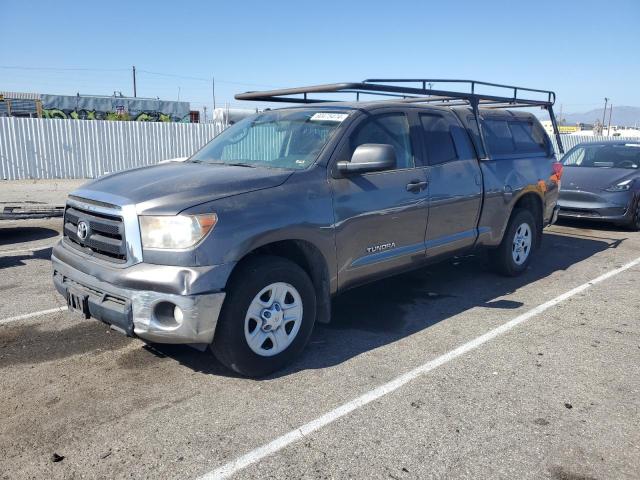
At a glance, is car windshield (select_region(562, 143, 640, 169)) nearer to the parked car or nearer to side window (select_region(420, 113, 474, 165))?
the parked car

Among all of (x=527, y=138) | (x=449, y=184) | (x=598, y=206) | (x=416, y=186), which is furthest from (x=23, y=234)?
(x=598, y=206)

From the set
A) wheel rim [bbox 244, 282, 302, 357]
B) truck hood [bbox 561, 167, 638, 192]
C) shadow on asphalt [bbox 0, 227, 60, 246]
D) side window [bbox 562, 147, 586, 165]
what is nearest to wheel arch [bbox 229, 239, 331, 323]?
wheel rim [bbox 244, 282, 302, 357]

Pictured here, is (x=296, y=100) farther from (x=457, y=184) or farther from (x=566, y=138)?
(x=566, y=138)

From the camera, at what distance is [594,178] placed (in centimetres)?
981

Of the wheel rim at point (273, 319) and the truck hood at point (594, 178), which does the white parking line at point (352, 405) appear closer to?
the wheel rim at point (273, 319)

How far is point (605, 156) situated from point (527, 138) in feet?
16.4

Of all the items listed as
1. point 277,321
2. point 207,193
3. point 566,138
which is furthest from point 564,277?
point 566,138

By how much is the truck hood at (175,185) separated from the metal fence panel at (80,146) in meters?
13.5

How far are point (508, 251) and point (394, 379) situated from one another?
3.10 m

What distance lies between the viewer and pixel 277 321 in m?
3.73

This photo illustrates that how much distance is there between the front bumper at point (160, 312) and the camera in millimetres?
3285

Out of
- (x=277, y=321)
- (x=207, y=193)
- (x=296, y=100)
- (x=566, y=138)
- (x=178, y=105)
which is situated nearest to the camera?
(x=207, y=193)

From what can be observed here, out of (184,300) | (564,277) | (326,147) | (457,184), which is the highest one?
(326,147)

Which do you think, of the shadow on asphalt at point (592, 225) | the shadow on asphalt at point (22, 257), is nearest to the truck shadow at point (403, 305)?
the shadow on asphalt at point (592, 225)
